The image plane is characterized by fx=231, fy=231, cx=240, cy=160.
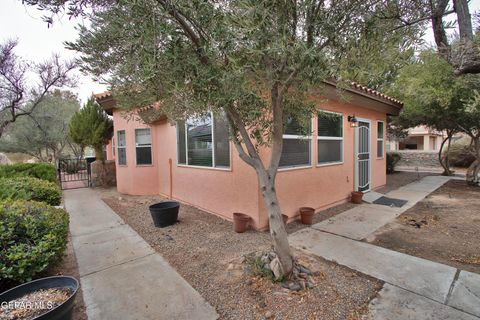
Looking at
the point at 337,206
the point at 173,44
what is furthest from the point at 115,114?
the point at 337,206

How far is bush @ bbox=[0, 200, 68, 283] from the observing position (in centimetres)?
232

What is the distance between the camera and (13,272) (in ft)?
7.54

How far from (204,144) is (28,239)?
3.64 m

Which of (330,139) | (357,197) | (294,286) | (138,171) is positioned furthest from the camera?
(138,171)

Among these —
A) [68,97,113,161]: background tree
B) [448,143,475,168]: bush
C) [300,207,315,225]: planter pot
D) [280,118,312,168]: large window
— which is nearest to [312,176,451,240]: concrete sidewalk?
[300,207,315,225]: planter pot

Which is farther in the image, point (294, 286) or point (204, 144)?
point (204, 144)

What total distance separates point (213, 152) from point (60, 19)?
11.8 feet

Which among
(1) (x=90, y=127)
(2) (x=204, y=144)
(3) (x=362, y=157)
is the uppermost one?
(1) (x=90, y=127)

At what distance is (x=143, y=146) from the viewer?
8000 mm

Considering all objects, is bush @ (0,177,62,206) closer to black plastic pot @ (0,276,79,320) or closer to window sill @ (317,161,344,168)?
black plastic pot @ (0,276,79,320)

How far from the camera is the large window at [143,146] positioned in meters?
7.97

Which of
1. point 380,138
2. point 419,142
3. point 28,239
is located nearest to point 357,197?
point 380,138

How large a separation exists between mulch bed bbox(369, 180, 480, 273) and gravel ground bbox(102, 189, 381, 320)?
4.63ft

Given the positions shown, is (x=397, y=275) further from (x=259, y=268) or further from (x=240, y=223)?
(x=240, y=223)
